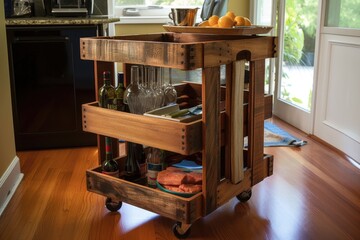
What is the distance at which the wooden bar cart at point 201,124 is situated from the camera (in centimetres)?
162

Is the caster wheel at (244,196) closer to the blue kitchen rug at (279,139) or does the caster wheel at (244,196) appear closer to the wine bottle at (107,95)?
the wine bottle at (107,95)

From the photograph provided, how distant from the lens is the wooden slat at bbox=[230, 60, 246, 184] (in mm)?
1761

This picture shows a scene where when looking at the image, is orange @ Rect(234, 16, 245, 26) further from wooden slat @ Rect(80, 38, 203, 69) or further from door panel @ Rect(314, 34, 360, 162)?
door panel @ Rect(314, 34, 360, 162)

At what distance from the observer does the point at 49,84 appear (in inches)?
116

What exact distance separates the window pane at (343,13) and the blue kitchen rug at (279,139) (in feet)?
2.65

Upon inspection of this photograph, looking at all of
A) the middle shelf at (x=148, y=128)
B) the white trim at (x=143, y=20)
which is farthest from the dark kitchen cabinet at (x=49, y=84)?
the white trim at (x=143, y=20)

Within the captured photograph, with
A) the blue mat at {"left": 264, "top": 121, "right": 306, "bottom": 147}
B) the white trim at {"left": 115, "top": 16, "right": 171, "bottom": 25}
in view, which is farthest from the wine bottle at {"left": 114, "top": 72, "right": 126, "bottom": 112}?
the white trim at {"left": 115, "top": 16, "right": 171, "bottom": 25}

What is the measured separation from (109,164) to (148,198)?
282mm

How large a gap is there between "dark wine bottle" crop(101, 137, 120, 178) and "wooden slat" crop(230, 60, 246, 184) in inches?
20.1

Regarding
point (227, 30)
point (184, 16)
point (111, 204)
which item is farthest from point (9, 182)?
point (227, 30)

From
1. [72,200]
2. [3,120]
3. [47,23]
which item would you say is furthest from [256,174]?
[47,23]

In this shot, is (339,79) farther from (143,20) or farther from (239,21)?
(143,20)

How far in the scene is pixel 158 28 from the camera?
498 centimetres

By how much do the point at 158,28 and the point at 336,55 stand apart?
96.6 inches
